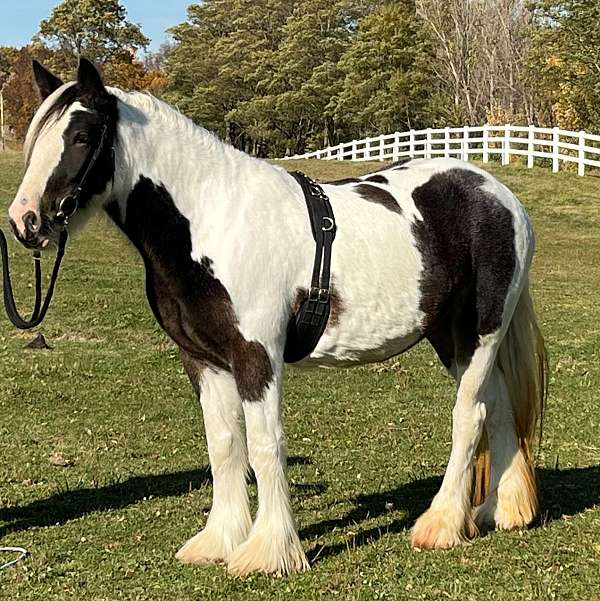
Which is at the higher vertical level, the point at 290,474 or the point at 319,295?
the point at 319,295

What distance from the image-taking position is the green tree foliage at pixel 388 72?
159ft

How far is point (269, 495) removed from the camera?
4.60m

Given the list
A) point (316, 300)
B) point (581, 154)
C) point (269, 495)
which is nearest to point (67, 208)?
point (316, 300)

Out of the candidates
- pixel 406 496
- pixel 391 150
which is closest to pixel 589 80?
pixel 391 150

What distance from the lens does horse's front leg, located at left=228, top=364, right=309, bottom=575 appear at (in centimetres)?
454

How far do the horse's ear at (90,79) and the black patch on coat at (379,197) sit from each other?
1603mm

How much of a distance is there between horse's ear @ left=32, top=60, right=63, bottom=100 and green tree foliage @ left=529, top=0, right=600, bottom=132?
112 ft

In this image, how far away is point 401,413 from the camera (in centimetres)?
869

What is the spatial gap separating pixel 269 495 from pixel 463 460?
1.25m

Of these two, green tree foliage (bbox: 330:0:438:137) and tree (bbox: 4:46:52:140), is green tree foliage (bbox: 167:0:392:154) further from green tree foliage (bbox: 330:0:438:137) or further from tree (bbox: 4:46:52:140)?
tree (bbox: 4:46:52:140)

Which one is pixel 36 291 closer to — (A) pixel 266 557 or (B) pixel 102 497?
(A) pixel 266 557

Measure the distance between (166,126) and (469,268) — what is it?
74.5 inches

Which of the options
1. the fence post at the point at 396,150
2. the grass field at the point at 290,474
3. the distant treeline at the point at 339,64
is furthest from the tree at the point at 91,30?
the grass field at the point at 290,474

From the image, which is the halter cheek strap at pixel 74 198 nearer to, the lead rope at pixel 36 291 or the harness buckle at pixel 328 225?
the lead rope at pixel 36 291
